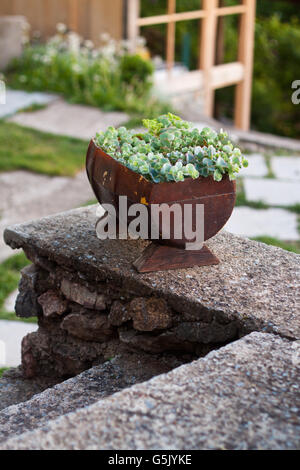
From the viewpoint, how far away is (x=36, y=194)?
497 cm

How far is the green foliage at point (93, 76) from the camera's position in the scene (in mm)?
6809

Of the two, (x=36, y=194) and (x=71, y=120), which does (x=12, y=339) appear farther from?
(x=71, y=120)

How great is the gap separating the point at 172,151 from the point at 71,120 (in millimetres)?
4434

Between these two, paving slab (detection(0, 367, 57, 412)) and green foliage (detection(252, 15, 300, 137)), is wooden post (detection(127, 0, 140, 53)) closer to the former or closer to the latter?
green foliage (detection(252, 15, 300, 137))

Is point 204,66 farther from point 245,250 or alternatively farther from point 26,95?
point 245,250

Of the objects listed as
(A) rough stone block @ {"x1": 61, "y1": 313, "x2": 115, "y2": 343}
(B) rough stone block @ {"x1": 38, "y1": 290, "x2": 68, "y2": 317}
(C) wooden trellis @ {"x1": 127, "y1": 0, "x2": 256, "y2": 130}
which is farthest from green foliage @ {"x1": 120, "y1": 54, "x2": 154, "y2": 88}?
(A) rough stone block @ {"x1": 61, "y1": 313, "x2": 115, "y2": 343}

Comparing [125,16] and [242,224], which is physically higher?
[125,16]

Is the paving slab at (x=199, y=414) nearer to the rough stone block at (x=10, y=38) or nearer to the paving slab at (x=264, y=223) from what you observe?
the paving slab at (x=264, y=223)

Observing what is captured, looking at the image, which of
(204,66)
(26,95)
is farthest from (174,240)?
(204,66)

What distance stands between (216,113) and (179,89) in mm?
2572

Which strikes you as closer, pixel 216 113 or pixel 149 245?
pixel 149 245

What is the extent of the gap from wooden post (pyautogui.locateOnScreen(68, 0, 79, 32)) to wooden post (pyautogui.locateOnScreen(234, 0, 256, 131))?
2.43 meters

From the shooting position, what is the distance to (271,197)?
4914mm

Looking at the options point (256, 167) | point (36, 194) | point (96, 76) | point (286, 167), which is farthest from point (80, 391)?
point (96, 76)
